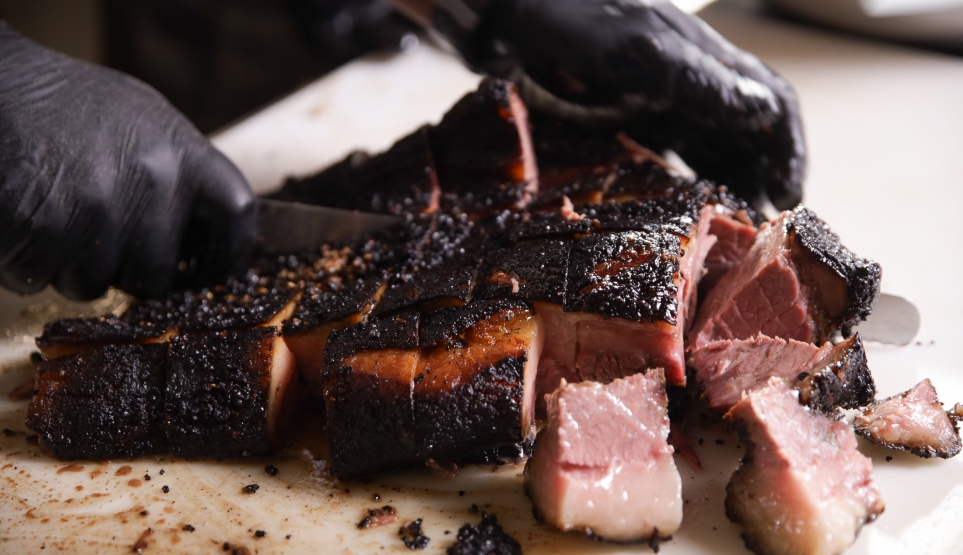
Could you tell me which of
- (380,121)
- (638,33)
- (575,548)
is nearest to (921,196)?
(638,33)

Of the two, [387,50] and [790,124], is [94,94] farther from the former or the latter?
[790,124]

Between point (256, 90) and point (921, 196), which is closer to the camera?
point (921, 196)

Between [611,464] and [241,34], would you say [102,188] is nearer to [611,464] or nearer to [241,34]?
[611,464]

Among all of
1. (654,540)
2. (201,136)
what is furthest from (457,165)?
(654,540)

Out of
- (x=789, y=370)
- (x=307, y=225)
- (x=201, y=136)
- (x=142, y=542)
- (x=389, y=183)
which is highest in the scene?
(x=201, y=136)

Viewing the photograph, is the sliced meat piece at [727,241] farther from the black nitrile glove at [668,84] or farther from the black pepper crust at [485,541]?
the black pepper crust at [485,541]

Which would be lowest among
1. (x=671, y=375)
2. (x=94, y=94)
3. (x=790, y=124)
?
(x=671, y=375)
